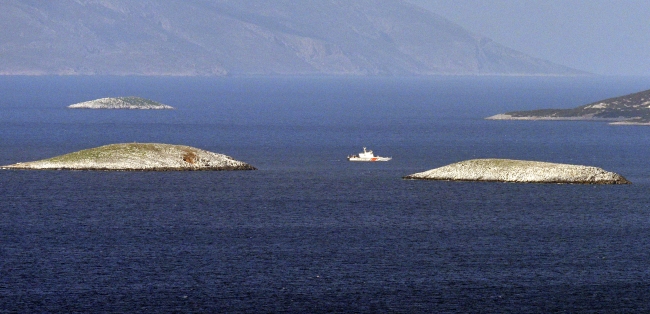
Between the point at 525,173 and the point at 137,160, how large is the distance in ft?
126

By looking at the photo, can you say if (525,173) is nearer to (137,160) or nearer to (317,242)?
(137,160)

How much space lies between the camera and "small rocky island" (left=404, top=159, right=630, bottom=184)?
118 meters

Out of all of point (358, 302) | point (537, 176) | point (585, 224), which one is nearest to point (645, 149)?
point (537, 176)

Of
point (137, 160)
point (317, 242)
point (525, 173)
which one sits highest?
point (137, 160)

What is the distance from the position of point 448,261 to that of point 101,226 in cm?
2717

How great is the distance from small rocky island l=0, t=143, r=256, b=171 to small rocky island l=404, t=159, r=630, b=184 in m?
23.5

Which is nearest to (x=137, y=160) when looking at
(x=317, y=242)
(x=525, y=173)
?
(x=525, y=173)

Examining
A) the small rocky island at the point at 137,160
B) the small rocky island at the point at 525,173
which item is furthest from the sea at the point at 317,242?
the small rocky island at the point at 525,173

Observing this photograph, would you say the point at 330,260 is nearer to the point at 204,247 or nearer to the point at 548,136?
the point at 204,247

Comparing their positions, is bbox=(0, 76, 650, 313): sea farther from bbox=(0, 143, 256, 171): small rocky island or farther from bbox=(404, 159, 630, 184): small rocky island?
bbox=(404, 159, 630, 184): small rocky island

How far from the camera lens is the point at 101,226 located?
90000 millimetres

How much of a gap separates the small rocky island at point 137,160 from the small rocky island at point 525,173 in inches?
924

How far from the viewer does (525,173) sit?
118 m

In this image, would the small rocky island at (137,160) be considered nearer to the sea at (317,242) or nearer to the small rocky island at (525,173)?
the sea at (317,242)
